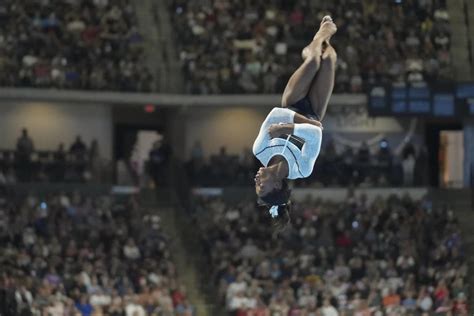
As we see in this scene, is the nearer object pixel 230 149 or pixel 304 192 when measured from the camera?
pixel 304 192

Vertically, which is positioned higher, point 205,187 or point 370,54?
point 370,54

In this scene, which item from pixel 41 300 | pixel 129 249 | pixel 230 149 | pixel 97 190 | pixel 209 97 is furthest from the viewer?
pixel 230 149

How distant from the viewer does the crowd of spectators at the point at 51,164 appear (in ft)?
103

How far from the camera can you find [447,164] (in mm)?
37969

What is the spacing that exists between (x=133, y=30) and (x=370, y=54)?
5882 mm

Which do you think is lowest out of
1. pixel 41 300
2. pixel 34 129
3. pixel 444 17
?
pixel 41 300

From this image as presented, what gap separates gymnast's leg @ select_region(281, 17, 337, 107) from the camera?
14.5 meters

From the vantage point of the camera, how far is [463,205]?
33188 mm

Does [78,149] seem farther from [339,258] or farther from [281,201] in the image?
[281,201]

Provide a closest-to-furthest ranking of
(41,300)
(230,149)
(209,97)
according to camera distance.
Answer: (41,300)
(209,97)
(230,149)

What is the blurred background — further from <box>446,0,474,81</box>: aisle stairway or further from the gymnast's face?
the gymnast's face

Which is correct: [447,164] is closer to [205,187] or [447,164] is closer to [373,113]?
[373,113]

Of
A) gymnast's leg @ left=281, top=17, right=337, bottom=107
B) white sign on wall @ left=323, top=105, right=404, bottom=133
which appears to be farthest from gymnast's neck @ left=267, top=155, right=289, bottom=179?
white sign on wall @ left=323, top=105, right=404, bottom=133

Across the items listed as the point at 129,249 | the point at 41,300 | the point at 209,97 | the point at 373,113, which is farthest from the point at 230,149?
the point at 41,300
